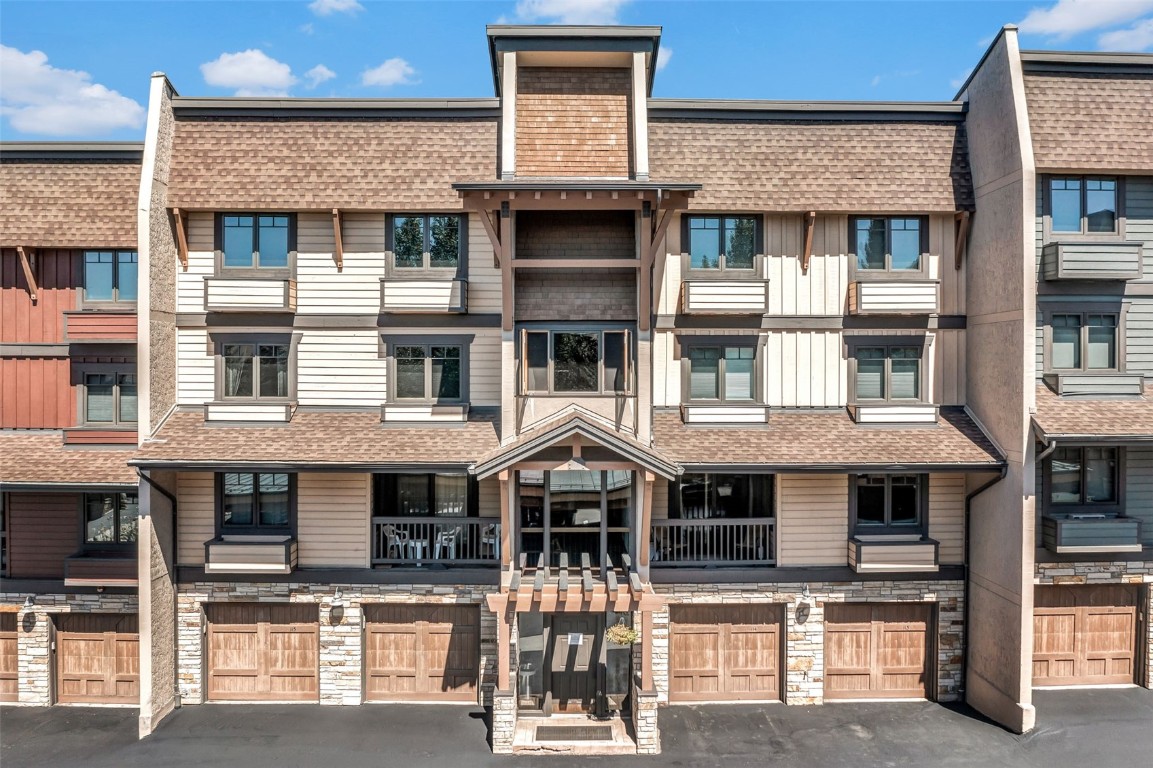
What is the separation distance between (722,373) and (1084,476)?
7237 mm

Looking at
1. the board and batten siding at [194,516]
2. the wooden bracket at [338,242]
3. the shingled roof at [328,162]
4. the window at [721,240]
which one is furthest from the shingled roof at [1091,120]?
the board and batten siding at [194,516]

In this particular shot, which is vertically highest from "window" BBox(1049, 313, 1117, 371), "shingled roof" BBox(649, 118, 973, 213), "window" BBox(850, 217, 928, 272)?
"shingled roof" BBox(649, 118, 973, 213)

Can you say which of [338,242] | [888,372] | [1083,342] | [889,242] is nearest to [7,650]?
[338,242]

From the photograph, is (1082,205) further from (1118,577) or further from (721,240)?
(1118,577)

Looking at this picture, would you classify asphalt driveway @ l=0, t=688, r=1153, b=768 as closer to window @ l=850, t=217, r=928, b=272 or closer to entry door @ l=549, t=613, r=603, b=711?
entry door @ l=549, t=613, r=603, b=711

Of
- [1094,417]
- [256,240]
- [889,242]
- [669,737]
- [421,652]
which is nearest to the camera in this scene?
[669,737]

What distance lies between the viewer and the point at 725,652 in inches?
490

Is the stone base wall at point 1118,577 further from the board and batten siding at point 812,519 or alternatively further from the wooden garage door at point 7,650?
the wooden garage door at point 7,650

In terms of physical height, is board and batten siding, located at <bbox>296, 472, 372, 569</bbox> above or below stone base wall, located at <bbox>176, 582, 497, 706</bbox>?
above

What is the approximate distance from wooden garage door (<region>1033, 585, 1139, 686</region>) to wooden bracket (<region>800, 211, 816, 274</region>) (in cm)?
794

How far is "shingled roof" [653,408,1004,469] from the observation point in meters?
11.5

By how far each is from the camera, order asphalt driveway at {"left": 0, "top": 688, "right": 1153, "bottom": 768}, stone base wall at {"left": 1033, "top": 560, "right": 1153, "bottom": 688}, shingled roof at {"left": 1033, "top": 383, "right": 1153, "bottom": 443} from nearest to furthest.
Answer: asphalt driveway at {"left": 0, "top": 688, "right": 1153, "bottom": 768}, shingled roof at {"left": 1033, "top": 383, "right": 1153, "bottom": 443}, stone base wall at {"left": 1033, "top": 560, "right": 1153, "bottom": 688}

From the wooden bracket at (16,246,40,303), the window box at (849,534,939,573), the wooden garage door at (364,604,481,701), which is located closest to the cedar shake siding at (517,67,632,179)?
the window box at (849,534,939,573)

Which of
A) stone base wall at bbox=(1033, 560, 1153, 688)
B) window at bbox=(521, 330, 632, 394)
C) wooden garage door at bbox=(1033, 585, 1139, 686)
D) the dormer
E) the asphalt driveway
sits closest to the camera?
the asphalt driveway
